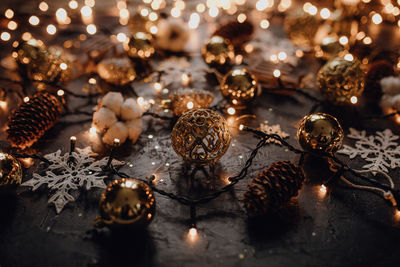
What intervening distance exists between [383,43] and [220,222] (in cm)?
161

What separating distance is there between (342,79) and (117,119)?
0.90m

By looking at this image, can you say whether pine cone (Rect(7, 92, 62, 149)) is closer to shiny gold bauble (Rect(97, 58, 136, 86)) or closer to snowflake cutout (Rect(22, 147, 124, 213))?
snowflake cutout (Rect(22, 147, 124, 213))

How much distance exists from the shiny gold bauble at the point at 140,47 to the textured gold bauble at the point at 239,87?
496 mm

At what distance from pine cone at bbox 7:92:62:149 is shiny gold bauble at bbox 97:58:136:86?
0.33 meters

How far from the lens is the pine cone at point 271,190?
954mm

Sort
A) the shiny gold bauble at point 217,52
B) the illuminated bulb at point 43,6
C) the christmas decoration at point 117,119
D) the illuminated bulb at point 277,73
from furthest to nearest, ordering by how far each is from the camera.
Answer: the illuminated bulb at point 43,6 → the shiny gold bauble at point 217,52 → the illuminated bulb at point 277,73 → the christmas decoration at point 117,119

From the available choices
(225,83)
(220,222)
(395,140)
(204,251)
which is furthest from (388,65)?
(204,251)

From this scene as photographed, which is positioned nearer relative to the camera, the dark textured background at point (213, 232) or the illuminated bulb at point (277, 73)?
A: the dark textured background at point (213, 232)

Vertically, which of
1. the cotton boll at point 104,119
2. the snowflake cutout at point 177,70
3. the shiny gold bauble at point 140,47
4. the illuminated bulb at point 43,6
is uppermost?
the illuminated bulb at point 43,6

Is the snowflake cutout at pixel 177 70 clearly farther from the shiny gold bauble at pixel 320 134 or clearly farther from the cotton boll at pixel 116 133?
the shiny gold bauble at pixel 320 134

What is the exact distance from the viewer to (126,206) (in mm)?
877

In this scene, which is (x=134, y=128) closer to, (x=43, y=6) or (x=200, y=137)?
(x=200, y=137)

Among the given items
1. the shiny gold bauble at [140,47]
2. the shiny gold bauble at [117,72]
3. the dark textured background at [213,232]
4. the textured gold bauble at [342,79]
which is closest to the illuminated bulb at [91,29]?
the shiny gold bauble at [140,47]

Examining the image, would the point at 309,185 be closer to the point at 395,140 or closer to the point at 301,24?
the point at 395,140
